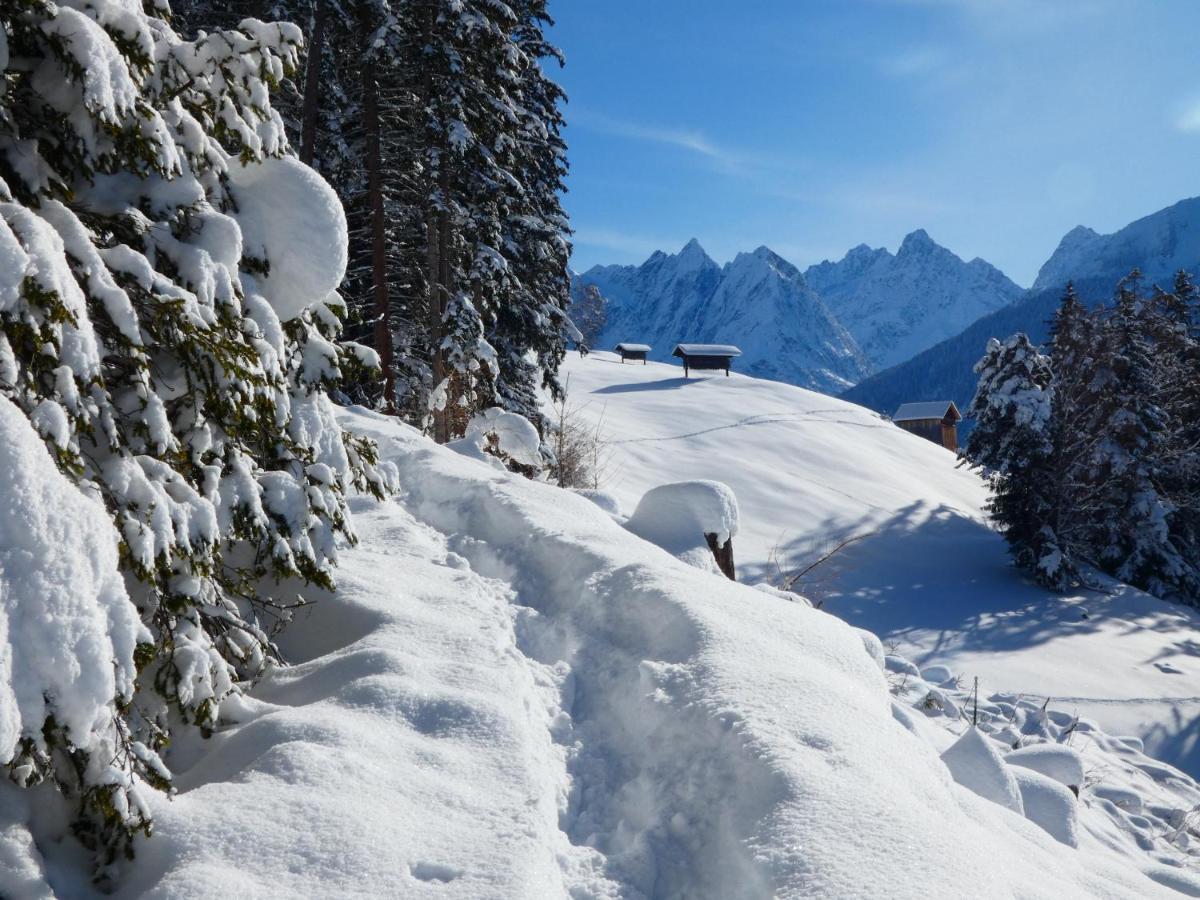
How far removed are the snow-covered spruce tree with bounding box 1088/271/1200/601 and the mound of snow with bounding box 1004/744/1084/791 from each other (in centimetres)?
2058

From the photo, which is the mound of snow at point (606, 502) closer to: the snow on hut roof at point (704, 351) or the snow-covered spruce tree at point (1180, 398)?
the snow-covered spruce tree at point (1180, 398)

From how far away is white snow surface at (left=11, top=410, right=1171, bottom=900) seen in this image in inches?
92.5

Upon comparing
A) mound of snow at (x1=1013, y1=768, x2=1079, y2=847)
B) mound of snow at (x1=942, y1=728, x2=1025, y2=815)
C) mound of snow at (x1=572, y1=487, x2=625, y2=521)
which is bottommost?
mound of snow at (x1=1013, y1=768, x2=1079, y2=847)

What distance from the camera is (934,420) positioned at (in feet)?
181

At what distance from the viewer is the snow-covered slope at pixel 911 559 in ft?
48.9

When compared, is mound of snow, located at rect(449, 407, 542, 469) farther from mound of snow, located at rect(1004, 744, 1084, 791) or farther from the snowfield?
mound of snow, located at rect(1004, 744, 1084, 791)

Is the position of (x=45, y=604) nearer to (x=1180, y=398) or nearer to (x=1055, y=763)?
(x=1055, y=763)

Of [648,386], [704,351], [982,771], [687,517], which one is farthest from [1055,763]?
[704,351]

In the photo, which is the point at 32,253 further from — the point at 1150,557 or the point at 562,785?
the point at 1150,557

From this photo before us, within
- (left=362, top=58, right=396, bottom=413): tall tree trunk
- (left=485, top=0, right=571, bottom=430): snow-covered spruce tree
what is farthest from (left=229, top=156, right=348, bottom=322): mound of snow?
(left=485, top=0, right=571, bottom=430): snow-covered spruce tree

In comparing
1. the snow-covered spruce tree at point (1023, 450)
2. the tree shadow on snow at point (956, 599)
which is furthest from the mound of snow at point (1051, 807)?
the snow-covered spruce tree at point (1023, 450)

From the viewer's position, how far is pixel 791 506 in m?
23.8

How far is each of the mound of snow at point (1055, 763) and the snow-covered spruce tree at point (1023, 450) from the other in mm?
18209

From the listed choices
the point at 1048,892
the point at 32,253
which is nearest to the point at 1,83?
the point at 32,253
